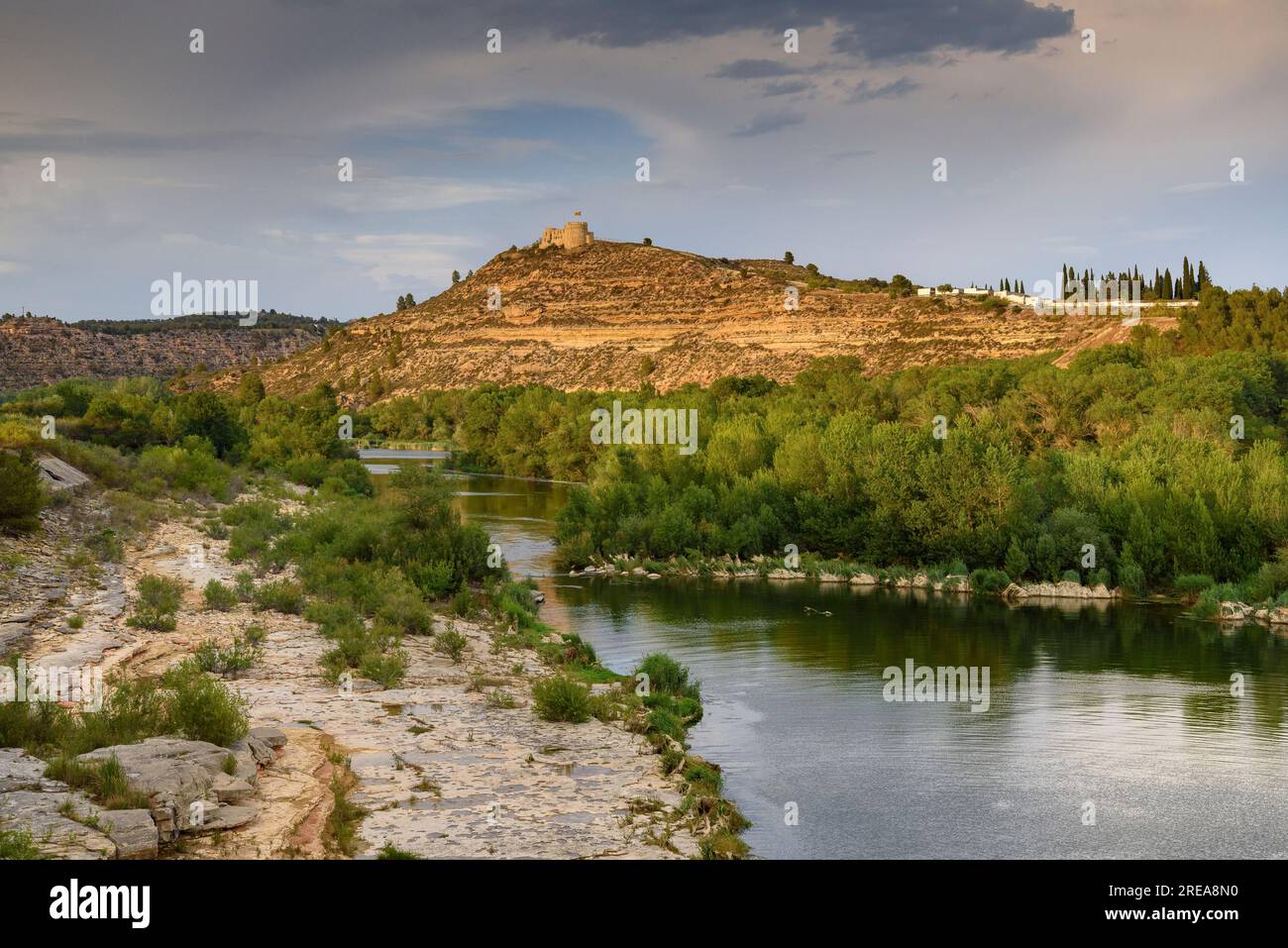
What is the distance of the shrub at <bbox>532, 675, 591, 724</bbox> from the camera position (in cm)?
1841

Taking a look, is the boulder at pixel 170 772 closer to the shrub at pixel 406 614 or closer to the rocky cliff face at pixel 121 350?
the shrub at pixel 406 614

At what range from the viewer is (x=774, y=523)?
40.9 meters

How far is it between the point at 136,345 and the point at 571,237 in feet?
174

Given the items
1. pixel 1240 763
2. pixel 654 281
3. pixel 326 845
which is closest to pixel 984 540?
pixel 1240 763

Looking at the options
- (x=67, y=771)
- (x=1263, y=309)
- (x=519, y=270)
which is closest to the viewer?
(x=67, y=771)

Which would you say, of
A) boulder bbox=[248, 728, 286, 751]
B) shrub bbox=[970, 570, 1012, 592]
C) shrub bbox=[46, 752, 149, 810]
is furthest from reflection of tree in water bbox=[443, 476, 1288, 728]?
shrub bbox=[46, 752, 149, 810]

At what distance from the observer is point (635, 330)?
383ft

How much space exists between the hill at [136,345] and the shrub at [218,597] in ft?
293

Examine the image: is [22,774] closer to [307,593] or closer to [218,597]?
[218,597]

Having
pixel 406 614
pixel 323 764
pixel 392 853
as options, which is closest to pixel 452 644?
pixel 406 614
